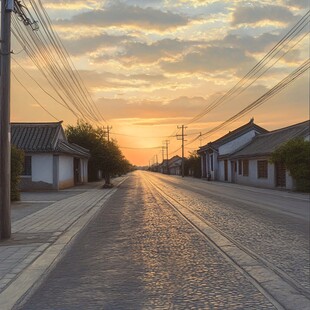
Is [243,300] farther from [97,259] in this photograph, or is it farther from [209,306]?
[97,259]

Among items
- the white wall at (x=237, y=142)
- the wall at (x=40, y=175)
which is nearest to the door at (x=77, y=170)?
the wall at (x=40, y=175)

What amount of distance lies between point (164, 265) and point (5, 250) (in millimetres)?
3505

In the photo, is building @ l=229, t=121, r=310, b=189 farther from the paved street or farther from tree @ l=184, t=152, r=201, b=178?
tree @ l=184, t=152, r=201, b=178

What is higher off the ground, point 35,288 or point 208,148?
point 208,148

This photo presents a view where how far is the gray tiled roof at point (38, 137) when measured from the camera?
34.0 metres

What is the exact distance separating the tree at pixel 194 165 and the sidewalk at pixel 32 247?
62.0 metres

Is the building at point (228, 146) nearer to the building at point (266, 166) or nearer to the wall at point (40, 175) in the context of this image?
the building at point (266, 166)

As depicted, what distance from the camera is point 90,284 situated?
6754 millimetres

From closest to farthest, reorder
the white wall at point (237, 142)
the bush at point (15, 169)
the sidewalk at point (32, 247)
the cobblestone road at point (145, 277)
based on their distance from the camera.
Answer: the cobblestone road at point (145, 277) → the sidewalk at point (32, 247) → the bush at point (15, 169) → the white wall at point (237, 142)

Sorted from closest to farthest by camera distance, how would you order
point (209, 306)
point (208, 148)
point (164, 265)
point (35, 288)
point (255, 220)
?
point (209, 306)
point (35, 288)
point (164, 265)
point (255, 220)
point (208, 148)

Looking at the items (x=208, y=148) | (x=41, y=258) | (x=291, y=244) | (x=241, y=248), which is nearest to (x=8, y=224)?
(x=41, y=258)

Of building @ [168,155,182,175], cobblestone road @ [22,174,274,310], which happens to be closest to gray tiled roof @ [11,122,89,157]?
cobblestone road @ [22,174,274,310]

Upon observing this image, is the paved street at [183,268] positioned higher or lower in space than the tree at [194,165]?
lower

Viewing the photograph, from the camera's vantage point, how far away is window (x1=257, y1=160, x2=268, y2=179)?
132 feet
